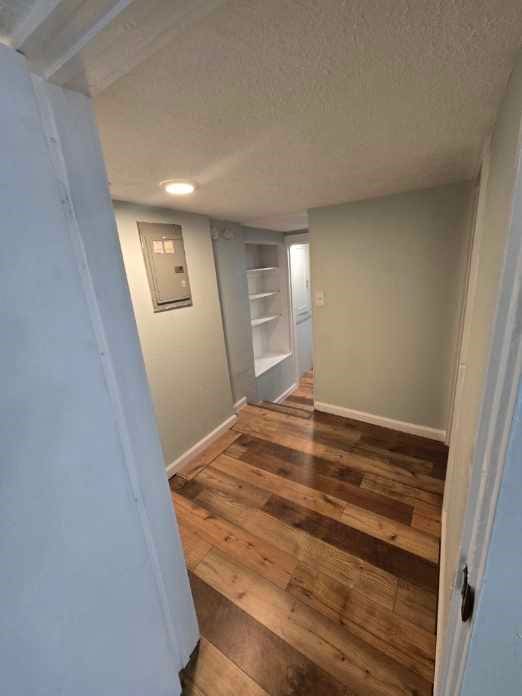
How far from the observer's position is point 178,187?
156cm

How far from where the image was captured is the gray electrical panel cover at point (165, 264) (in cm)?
193

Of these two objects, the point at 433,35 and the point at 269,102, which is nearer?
the point at 433,35

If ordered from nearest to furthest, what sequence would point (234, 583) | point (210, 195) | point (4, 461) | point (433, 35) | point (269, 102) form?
point (4, 461), point (433, 35), point (269, 102), point (234, 583), point (210, 195)

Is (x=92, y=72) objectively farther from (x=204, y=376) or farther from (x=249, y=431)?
(x=249, y=431)

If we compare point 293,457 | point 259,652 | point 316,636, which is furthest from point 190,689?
point 293,457

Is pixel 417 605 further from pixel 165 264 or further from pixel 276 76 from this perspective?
pixel 165 264

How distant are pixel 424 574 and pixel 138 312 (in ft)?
7.53

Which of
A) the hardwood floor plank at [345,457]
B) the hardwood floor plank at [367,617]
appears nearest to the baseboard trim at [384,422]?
the hardwood floor plank at [345,457]

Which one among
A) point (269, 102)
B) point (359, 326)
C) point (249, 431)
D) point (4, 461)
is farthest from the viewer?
point (249, 431)

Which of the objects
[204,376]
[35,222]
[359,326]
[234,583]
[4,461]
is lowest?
[234,583]

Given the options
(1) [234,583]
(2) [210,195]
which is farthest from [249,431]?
(2) [210,195]

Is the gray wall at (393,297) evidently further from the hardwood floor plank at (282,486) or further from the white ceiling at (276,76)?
the hardwood floor plank at (282,486)

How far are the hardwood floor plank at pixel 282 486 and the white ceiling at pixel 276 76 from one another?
6.70ft

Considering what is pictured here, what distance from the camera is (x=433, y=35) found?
0.63m
